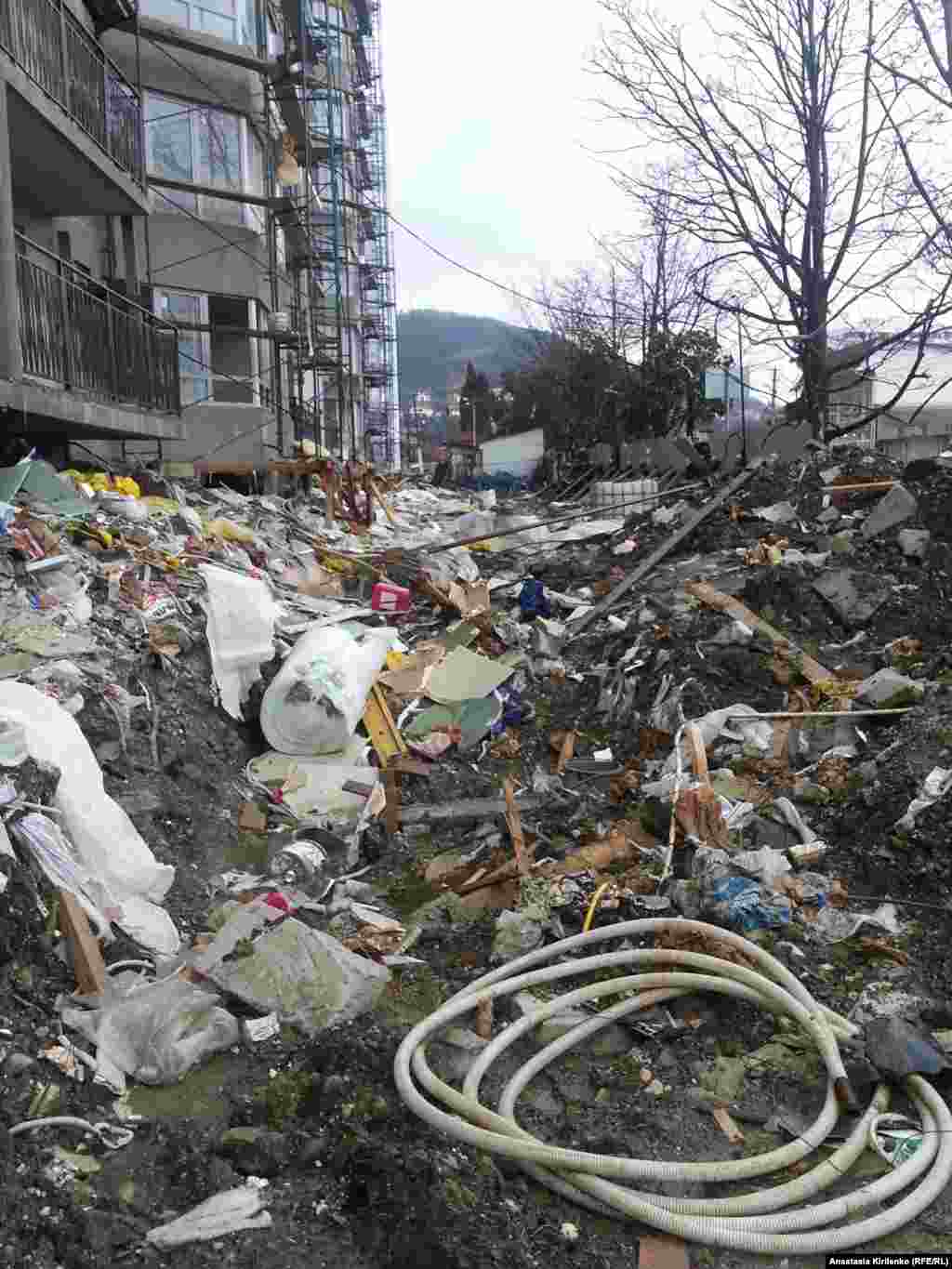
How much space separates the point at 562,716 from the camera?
7.56m

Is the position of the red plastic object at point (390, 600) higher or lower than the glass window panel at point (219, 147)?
lower

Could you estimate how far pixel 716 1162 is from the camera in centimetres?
290

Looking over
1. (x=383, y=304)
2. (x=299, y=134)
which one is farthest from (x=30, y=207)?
(x=383, y=304)

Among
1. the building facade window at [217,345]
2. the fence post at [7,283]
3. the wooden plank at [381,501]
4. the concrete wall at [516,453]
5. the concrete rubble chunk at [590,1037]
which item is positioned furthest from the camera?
the concrete wall at [516,453]

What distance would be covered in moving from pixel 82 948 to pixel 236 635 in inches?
140

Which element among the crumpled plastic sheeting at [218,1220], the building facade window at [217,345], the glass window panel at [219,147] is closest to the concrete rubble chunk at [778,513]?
the crumpled plastic sheeting at [218,1220]

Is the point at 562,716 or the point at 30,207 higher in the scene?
the point at 30,207

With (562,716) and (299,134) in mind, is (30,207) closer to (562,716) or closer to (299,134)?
(562,716)

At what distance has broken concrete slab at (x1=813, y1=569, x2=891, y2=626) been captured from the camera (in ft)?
25.1

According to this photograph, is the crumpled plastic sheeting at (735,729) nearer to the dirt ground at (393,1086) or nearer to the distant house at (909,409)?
the dirt ground at (393,1086)

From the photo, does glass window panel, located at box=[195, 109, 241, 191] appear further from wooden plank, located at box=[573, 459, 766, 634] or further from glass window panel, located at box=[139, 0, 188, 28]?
wooden plank, located at box=[573, 459, 766, 634]

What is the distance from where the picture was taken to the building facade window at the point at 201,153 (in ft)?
65.7

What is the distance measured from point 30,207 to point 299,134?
54.0 ft

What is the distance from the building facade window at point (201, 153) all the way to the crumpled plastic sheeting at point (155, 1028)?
64.2 ft
